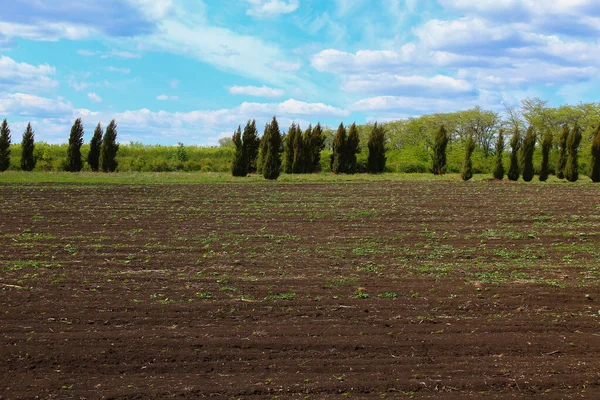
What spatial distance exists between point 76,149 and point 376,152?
61.8 feet

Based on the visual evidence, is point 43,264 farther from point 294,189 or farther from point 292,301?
point 294,189

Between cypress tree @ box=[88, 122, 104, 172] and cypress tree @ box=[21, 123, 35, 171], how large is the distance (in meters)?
3.55

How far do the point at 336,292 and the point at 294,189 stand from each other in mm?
16040

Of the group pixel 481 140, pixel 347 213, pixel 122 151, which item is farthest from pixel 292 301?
pixel 481 140

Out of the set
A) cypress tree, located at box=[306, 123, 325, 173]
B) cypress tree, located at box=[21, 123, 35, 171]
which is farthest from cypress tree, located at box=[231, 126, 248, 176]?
cypress tree, located at box=[21, 123, 35, 171]

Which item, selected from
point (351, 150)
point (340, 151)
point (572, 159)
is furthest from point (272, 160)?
point (572, 159)

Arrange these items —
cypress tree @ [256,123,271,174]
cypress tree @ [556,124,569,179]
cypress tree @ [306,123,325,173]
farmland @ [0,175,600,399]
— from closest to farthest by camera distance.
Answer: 1. farmland @ [0,175,600,399]
2. cypress tree @ [556,124,569,179]
3. cypress tree @ [256,123,271,174]
4. cypress tree @ [306,123,325,173]

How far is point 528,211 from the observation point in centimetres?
1602

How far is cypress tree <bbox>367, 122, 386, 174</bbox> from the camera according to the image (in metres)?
38.0

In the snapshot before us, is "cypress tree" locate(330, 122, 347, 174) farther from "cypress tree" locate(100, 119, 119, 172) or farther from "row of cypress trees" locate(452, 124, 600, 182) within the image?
"cypress tree" locate(100, 119, 119, 172)

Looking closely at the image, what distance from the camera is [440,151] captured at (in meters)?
35.6

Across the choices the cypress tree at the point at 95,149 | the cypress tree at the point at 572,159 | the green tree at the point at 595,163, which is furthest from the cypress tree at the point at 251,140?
the green tree at the point at 595,163

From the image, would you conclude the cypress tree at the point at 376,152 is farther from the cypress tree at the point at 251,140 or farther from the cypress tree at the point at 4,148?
the cypress tree at the point at 4,148

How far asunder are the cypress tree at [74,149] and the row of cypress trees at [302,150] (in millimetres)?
10830
